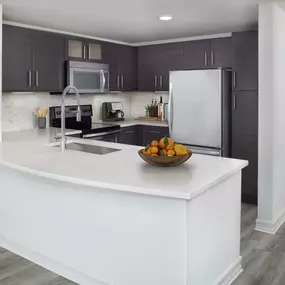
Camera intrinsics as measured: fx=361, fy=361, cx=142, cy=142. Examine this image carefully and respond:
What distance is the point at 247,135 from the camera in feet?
14.6

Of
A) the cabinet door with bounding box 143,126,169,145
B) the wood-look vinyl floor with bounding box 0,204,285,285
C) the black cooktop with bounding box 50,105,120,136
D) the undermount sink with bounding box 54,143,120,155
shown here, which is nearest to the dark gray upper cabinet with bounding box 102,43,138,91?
the black cooktop with bounding box 50,105,120,136

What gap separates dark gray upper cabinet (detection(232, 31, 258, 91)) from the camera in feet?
14.1

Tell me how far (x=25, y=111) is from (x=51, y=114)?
374 mm

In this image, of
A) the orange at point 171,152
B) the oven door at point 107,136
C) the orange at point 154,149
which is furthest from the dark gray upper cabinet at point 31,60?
the orange at point 171,152

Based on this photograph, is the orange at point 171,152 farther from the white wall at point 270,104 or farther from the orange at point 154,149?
the white wall at point 270,104

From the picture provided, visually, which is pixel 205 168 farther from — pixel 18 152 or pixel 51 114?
pixel 51 114

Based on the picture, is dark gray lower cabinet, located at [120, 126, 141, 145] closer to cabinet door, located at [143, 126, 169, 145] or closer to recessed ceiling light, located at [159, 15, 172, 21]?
cabinet door, located at [143, 126, 169, 145]

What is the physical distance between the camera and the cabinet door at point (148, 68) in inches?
218

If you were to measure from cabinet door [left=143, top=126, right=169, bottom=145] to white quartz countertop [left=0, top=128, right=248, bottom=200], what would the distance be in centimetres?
220

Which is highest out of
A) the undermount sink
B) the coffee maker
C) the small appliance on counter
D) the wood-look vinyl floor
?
the coffee maker

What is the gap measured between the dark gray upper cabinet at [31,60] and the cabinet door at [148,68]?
1.51 meters

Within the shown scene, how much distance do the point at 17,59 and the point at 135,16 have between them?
4.68 ft

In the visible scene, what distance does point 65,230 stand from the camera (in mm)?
2658

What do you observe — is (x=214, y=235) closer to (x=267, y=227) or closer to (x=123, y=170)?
(x=123, y=170)
